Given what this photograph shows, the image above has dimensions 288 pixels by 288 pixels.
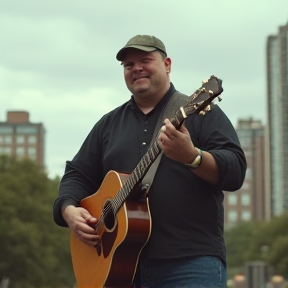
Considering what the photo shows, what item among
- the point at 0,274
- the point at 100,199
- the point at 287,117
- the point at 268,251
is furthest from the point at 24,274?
the point at 287,117

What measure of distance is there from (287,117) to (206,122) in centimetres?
15441

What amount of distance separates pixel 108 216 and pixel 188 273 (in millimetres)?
680

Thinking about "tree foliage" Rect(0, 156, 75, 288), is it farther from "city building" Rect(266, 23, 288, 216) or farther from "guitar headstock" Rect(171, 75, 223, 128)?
"city building" Rect(266, 23, 288, 216)

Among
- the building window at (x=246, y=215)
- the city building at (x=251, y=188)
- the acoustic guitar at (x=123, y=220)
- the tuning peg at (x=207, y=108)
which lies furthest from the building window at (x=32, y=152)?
the tuning peg at (x=207, y=108)

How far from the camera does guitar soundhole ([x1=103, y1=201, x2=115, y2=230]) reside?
5.76 metres

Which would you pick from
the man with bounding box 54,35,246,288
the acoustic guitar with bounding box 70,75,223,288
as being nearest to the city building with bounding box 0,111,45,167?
the acoustic guitar with bounding box 70,75,223,288

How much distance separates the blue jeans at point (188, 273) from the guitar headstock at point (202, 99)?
0.70m

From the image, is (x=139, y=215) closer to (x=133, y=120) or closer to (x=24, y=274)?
(x=133, y=120)

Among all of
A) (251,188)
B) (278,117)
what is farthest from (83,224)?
(251,188)

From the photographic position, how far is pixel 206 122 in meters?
5.43

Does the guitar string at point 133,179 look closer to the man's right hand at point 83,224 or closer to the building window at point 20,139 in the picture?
the man's right hand at point 83,224

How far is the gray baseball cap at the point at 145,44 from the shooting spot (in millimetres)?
5609

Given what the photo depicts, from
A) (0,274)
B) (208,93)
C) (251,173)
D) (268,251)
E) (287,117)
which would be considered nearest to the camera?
(208,93)

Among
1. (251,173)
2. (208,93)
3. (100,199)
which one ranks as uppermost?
(251,173)
